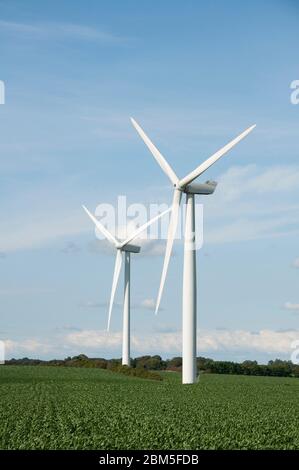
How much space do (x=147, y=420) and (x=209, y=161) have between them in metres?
34.0

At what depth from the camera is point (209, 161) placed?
70.2 m

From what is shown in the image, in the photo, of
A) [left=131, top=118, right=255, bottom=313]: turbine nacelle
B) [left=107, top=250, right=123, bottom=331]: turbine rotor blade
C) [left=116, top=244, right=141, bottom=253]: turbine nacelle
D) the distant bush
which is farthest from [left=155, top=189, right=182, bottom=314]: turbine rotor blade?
the distant bush

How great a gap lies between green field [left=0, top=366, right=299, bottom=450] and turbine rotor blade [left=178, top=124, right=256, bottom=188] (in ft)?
56.0

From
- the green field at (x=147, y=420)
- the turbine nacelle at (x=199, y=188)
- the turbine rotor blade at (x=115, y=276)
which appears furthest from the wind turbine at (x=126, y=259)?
the green field at (x=147, y=420)

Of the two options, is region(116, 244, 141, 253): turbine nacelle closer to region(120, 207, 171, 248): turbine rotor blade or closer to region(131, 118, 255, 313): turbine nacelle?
region(120, 207, 171, 248): turbine rotor blade

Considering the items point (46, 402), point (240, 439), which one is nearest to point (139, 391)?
point (46, 402)

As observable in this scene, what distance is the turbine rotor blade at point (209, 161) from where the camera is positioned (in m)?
69.5

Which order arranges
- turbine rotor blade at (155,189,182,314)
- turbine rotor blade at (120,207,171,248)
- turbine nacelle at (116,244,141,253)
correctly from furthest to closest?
1. turbine nacelle at (116,244,141,253)
2. turbine rotor blade at (120,207,171,248)
3. turbine rotor blade at (155,189,182,314)

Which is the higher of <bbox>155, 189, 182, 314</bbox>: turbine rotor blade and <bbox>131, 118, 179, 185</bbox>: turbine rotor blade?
<bbox>131, 118, 179, 185</bbox>: turbine rotor blade

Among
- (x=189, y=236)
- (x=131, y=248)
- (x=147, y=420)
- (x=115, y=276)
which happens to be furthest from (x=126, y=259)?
(x=147, y=420)

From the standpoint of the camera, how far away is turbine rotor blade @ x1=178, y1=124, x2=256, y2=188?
69.5 m

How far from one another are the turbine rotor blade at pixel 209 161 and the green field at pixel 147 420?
17.1 m
